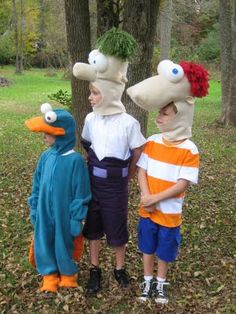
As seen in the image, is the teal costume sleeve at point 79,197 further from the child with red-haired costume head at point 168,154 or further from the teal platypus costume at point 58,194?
→ the child with red-haired costume head at point 168,154

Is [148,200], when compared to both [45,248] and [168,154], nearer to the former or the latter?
[168,154]

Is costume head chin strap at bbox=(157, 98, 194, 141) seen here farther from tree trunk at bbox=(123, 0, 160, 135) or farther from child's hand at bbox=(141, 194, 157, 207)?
tree trunk at bbox=(123, 0, 160, 135)

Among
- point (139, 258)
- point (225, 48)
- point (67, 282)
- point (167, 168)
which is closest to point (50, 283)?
point (67, 282)

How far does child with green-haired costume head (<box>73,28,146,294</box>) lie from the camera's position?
12.2ft

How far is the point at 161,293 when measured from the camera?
3977 mm

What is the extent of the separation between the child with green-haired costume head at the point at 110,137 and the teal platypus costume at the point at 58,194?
0.14 m

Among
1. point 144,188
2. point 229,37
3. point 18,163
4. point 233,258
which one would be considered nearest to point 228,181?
point 233,258

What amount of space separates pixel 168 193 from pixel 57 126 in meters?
1.00

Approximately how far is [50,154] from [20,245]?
60.3 inches

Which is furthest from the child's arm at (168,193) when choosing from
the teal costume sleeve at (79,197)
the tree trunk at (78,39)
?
the tree trunk at (78,39)

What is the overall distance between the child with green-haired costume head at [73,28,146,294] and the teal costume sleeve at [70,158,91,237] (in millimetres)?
98

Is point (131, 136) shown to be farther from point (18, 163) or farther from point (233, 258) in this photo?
point (18, 163)

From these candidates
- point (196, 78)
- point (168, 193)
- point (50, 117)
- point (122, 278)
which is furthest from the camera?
point (122, 278)

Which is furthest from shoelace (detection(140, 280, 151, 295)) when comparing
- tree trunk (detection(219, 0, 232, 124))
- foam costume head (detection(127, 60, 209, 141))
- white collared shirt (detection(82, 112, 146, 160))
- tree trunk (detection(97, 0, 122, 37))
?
tree trunk (detection(219, 0, 232, 124))
